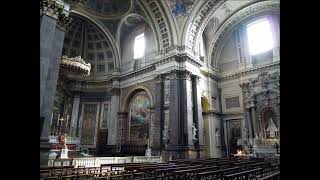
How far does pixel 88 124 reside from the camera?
824 inches

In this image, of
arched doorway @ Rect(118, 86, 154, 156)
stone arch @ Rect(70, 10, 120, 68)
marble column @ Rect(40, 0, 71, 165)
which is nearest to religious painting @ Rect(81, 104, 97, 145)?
arched doorway @ Rect(118, 86, 154, 156)

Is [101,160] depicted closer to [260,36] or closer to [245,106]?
[245,106]

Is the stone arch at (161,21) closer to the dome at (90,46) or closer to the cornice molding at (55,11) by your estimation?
the dome at (90,46)

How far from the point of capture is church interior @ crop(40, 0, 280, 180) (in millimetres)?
16297

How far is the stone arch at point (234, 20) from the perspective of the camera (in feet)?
62.1

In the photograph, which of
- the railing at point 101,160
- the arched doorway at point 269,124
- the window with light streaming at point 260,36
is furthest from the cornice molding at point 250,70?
the railing at point 101,160

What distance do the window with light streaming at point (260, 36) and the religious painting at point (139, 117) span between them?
10.6 metres

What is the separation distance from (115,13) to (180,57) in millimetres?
7897

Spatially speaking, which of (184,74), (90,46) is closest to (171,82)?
(184,74)

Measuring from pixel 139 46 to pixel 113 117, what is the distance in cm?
705
